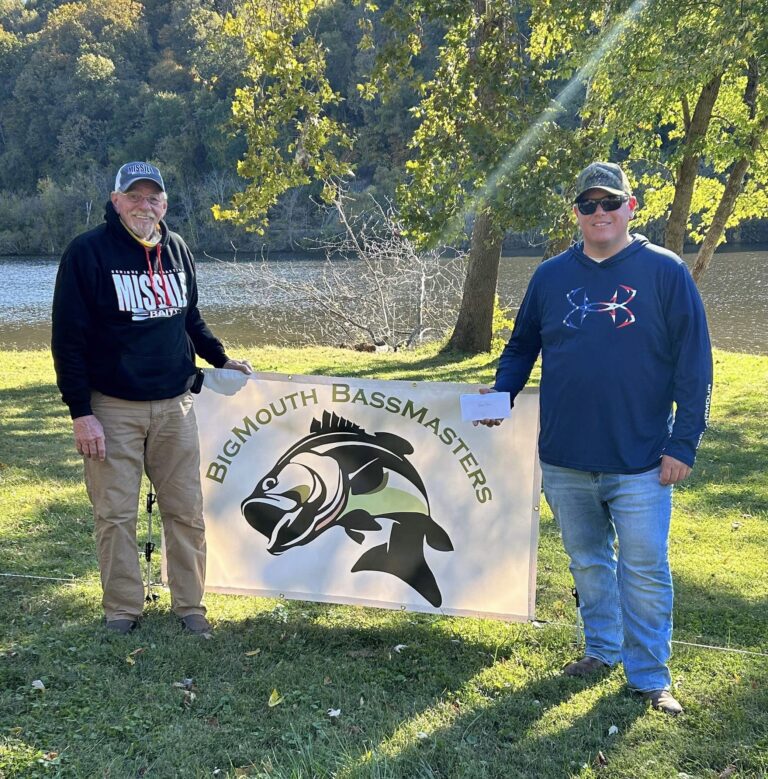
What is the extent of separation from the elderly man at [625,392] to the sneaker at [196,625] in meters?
1.89

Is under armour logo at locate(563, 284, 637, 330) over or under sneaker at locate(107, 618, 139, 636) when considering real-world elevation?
over

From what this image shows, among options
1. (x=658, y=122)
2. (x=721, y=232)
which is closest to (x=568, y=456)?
(x=721, y=232)

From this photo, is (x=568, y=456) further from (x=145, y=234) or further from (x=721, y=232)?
(x=721, y=232)

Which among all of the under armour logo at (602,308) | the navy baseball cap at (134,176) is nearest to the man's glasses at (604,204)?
the under armour logo at (602,308)

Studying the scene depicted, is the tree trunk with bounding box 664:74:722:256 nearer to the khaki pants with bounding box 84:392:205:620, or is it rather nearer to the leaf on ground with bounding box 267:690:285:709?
the khaki pants with bounding box 84:392:205:620

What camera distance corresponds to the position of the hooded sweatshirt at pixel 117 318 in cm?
355

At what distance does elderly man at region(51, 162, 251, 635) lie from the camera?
11.7 feet

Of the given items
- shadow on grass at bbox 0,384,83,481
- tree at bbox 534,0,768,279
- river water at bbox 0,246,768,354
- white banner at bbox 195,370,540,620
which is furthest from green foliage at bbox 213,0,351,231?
white banner at bbox 195,370,540,620

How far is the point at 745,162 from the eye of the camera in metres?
12.9

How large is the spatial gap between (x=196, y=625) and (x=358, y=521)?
0.97 m

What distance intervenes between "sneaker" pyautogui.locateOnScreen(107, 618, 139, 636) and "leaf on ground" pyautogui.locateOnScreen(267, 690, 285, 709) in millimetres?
931

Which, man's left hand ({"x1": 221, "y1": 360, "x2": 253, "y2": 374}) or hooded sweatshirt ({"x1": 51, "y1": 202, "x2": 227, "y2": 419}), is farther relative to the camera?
man's left hand ({"x1": 221, "y1": 360, "x2": 253, "y2": 374})

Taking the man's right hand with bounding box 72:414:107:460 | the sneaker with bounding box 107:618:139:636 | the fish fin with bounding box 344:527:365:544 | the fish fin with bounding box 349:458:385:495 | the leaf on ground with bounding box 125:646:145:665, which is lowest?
the leaf on ground with bounding box 125:646:145:665

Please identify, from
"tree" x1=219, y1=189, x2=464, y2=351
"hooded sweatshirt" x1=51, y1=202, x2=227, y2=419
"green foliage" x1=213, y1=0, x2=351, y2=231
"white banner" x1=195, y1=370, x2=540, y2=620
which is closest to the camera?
"hooded sweatshirt" x1=51, y1=202, x2=227, y2=419
